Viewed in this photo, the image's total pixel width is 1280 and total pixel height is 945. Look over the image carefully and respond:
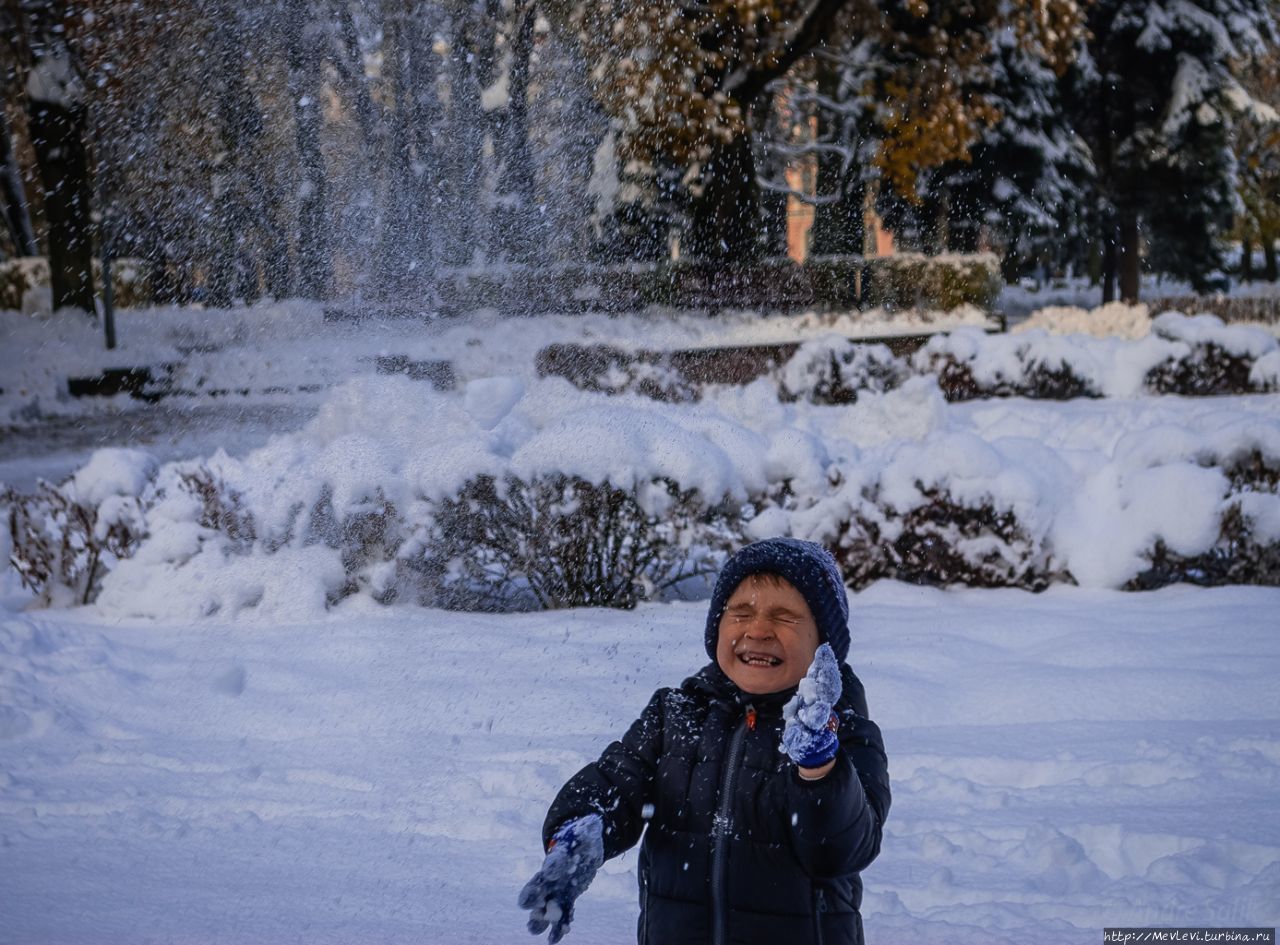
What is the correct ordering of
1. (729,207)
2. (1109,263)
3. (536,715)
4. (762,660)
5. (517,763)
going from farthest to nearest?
1. (1109,263)
2. (729,207)
3. (536,715)
4. (517,763)
5. (762,660)

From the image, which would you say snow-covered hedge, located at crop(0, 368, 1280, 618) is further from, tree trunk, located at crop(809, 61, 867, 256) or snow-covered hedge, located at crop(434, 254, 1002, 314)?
tree trunk, located at crop(809, 61, 867, 256)

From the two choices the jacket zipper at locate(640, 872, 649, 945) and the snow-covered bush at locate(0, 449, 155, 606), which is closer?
the jacket zipper at locate(640, 872, 649, 945)

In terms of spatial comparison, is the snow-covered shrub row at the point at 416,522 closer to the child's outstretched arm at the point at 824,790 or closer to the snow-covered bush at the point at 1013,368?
the child's outstretched arm at the point at 824,790

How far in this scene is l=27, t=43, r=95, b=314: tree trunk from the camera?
1605cm

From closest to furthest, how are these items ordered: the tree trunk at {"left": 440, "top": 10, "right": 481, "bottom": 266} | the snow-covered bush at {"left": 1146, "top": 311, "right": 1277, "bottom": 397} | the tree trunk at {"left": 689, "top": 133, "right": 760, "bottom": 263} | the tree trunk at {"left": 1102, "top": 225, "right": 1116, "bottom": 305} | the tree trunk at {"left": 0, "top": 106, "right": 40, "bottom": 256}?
the snow-covered bush at {"left": 1146, "top": 311, "right": 1277, "bottom": 397}, the tree trunk at {"left": 440, "top": 10, "right": 481, "bottom": 266}, the tree trunk at {"left": 689, "top": 133, "right": 760, "bottom": 263}, the tree trunk at {"left": 0, "top": 106, "right": 40, "bottom": 256}, the tree trunk at {"left": 1102, "top": 225, "right": 1116, "bottom": 305}

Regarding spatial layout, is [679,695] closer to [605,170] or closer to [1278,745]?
[1278,745]

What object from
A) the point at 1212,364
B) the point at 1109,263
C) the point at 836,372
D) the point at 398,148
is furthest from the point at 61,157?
the point at 1109,263

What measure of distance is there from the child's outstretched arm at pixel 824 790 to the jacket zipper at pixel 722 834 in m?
0.08

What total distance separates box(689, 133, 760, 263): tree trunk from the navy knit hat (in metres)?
15.5

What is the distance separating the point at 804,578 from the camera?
200cm

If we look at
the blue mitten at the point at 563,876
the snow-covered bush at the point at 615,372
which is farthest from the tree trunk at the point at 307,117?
the blue mitten at the point at 563,876

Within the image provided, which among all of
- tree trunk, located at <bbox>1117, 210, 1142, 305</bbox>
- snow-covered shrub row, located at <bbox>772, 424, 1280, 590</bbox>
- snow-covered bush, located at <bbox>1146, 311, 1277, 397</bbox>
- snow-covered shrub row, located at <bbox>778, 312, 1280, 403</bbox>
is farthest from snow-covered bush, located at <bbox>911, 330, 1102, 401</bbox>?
tree trunk, located at <bbox>1117, 210, 1142, 305</bbox>

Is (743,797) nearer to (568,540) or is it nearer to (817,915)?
(817,915)

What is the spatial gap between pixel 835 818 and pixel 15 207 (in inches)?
859
